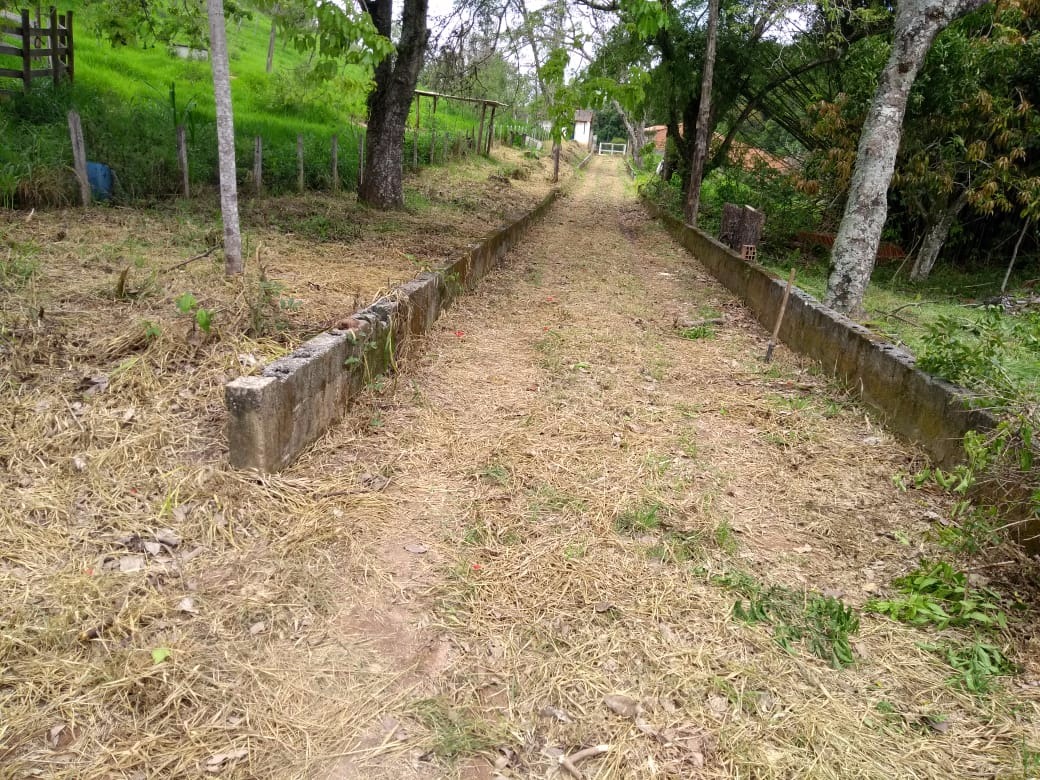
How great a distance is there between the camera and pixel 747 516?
354 cm

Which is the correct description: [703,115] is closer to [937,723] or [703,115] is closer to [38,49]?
[38,49]

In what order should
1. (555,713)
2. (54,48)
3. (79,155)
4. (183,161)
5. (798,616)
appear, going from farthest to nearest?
1. (54,48)
2. (183,161)
3. (79,155)
4. (798,616)
5. (555,713)

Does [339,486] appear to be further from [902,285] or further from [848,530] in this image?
[902,285]

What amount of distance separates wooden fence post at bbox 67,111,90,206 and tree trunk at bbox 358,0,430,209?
401cm

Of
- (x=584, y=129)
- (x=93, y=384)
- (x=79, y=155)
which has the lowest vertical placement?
(x=93, y=384)

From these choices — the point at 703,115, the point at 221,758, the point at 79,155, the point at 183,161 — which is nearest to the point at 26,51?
the point at 183,161

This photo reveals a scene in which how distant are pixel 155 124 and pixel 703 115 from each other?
9.69 m

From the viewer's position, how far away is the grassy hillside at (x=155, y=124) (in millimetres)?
7379

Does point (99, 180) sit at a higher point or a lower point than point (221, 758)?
higher

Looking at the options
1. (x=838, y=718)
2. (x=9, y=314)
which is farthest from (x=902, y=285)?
(x=9, y=314)

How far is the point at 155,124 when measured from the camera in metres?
10.2

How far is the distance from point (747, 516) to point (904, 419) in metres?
1.65

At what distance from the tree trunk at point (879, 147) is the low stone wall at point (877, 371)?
1.62 ft

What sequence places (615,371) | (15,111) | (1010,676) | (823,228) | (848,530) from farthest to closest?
(823,228)
(15,111)
(615,371)
(848,530)
(1010,676)
